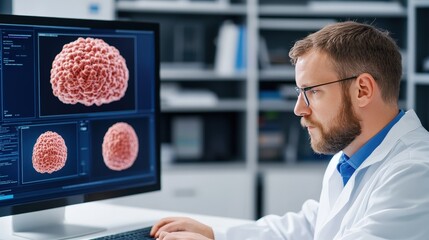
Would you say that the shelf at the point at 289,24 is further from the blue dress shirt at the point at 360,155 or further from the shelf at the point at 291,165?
the blue dress shirt at the point at 360,155

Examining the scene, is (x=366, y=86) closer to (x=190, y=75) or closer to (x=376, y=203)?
(x=376, y=203)

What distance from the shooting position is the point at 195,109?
350cm

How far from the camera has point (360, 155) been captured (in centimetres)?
153

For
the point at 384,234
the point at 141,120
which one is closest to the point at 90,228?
the point at 141,120

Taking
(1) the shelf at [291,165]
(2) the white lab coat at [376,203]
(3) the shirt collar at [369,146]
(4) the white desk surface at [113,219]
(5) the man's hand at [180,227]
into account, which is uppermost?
(3) the shirt collar at [369,146]

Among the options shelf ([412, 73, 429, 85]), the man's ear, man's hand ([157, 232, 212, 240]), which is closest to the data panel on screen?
man's hand ([157, 232, 212, 240])

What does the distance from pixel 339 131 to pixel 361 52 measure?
186 millimetres

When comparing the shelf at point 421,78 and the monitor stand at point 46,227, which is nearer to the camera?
the monitor stand at point 46,227

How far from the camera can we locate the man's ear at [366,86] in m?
1.46

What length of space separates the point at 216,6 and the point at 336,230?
2.16 m

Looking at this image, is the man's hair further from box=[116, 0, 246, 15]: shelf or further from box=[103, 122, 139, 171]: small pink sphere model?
box=[116, 0, 246, 15]: shelf

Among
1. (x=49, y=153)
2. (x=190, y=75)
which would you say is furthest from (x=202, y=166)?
(x=49, y=153)

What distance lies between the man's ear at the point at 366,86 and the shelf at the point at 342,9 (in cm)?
213

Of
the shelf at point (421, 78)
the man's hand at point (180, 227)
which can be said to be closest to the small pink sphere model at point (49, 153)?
the man's hand at point (180, 227)
